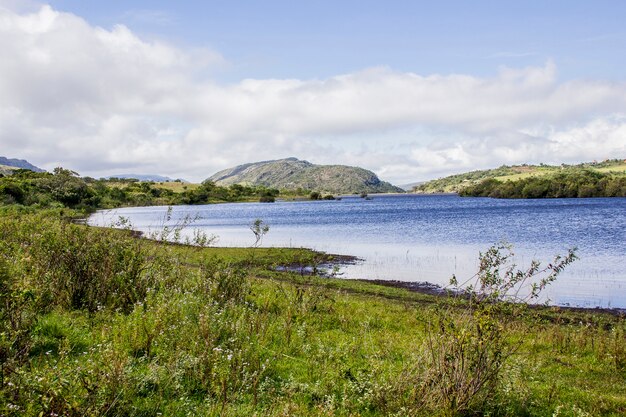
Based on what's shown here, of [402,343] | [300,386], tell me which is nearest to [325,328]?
[402,343]

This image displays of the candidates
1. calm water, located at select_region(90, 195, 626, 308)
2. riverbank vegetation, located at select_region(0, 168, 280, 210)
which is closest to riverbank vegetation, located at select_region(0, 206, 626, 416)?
calm water, located at select_region(90, 195, 626, 308)

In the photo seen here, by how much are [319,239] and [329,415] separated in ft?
187

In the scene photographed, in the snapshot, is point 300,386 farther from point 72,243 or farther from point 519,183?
point 519,183

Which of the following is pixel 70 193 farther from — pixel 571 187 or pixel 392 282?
pixel 571 187

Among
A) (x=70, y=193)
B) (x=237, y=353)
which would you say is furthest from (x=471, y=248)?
(x=70, y=193)

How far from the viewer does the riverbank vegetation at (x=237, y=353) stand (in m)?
7.49

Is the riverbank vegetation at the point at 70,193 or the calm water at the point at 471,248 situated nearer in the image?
the calm water at the point at 471,248

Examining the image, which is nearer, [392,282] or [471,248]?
[392,282]

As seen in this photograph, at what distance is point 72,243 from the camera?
14.5 m

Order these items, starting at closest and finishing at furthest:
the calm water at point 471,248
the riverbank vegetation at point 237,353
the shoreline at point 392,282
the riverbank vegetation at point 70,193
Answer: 1. the riverbank vegetation at point 237,353
2. the shoreline at point 392,282
3. the calm water at point 471,248
4. the riverbank vegetation at point 70,193

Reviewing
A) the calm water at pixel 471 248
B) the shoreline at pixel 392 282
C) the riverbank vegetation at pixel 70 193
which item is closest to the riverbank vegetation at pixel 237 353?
the shoreline at pixel 392 282

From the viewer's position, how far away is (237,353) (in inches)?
370

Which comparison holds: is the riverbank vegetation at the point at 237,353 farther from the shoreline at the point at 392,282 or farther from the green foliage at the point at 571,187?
the green foliage at the point at 571,187

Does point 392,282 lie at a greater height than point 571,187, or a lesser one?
lesser
